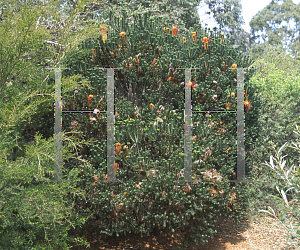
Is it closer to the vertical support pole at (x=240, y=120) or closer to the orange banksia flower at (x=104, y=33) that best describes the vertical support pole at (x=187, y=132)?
the vertical support pole at (x=240, y=120)

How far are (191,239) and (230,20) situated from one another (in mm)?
13151

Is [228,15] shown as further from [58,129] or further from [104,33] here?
[58,129]

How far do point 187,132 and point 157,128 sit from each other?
397 millimetres

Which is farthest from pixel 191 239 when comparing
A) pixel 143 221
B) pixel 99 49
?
pixel 99 49

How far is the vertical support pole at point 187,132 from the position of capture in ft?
11.3

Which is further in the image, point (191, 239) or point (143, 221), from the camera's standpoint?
point (191, 239)

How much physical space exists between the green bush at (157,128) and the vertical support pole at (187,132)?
0.07 meters

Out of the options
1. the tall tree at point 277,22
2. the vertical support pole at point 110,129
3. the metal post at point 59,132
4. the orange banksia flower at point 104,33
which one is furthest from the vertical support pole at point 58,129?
the tall tree at point 277,22

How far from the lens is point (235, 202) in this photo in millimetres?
4215

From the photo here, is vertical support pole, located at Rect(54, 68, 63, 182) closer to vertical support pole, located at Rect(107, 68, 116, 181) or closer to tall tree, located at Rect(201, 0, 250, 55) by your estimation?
vertical support pole, located at Rect(107, 68, 116, 181)

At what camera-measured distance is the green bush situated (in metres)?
3.51

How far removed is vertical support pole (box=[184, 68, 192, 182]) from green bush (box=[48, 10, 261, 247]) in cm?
7

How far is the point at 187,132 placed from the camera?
12.0ft

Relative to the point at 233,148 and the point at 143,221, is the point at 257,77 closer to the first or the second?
the point at 233,148
